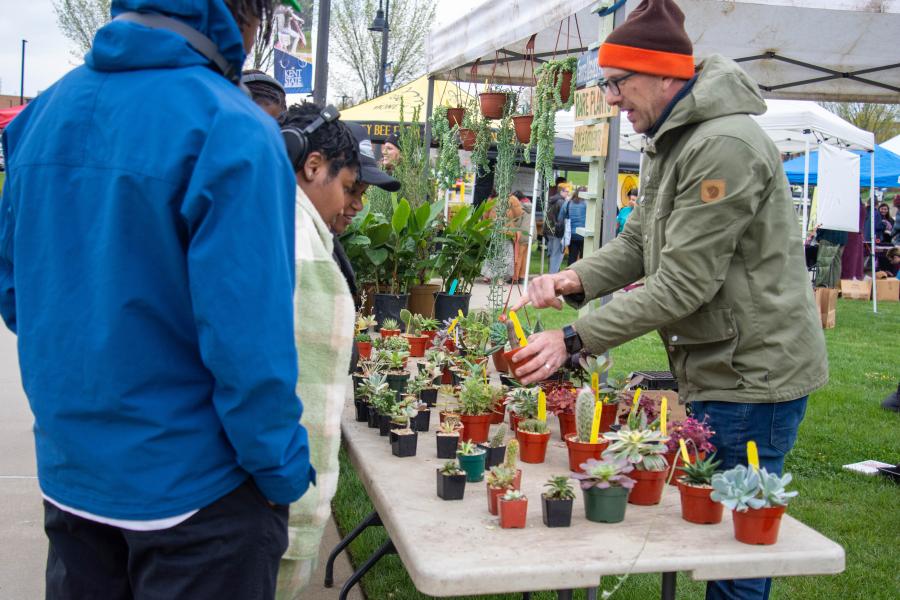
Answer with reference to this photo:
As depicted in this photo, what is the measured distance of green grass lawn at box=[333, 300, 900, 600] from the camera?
134 inches

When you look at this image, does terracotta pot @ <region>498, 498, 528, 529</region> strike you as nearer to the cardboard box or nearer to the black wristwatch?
the black wristwatch

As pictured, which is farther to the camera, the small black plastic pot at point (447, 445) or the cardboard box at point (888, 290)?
the cardboard box at point (888, 290)

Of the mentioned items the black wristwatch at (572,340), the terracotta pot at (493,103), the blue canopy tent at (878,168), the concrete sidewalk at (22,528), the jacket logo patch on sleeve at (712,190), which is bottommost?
the concrete sidewalk at (22,528)

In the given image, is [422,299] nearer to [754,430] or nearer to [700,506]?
[754,430]

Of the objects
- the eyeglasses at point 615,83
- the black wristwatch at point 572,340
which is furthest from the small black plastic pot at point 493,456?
the eyeglasses at point 615,83

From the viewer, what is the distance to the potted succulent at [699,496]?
5.90ft

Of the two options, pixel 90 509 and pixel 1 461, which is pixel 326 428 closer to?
pixel 90 509

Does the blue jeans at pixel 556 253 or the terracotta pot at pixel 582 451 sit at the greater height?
the blue jeans at pixel 556 253

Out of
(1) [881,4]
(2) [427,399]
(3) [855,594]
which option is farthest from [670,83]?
(3) [855,594]

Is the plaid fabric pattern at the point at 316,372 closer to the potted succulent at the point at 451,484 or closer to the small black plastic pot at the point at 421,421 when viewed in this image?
the potted succulent at the point at 451,484

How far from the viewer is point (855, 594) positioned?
132 inches

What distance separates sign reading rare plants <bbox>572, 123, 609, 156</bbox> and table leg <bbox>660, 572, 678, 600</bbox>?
2.16m

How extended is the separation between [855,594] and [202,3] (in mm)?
3367

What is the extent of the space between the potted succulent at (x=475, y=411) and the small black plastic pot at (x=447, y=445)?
143 millimetres
